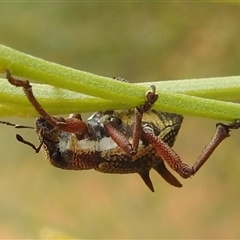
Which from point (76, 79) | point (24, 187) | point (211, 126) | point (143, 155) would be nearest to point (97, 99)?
point (76, 79)

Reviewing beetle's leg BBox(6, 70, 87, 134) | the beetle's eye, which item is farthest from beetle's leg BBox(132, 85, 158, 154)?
beetle's leg BBox(6, 70, 87, 134)

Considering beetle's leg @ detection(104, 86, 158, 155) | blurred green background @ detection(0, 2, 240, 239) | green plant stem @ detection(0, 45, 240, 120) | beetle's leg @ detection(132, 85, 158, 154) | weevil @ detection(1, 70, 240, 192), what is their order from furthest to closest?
blurred green background @ detection(0, 2, 240, 239)
weevil @ detection(1, 70, 240, 192)
beetle's leg @ detection(104, 86, 158, 155)
beetle's leg @ detection(132, 85, 158, 154)
green plant stem @ detection(0, 45, 240, 120)

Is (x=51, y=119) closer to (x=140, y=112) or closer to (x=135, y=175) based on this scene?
(x=140, y=112)

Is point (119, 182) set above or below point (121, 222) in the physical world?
above

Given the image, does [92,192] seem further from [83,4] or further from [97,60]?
[83,4]

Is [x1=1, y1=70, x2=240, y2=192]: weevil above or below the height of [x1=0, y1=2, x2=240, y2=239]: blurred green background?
below

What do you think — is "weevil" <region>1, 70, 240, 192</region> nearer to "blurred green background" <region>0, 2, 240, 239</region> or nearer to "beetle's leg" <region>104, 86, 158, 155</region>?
"beetle's leg" <region>104, 86, 158, 155</region>

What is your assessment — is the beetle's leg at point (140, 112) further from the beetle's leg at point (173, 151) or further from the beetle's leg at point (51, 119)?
the beetle's leg at point (51, 119)
